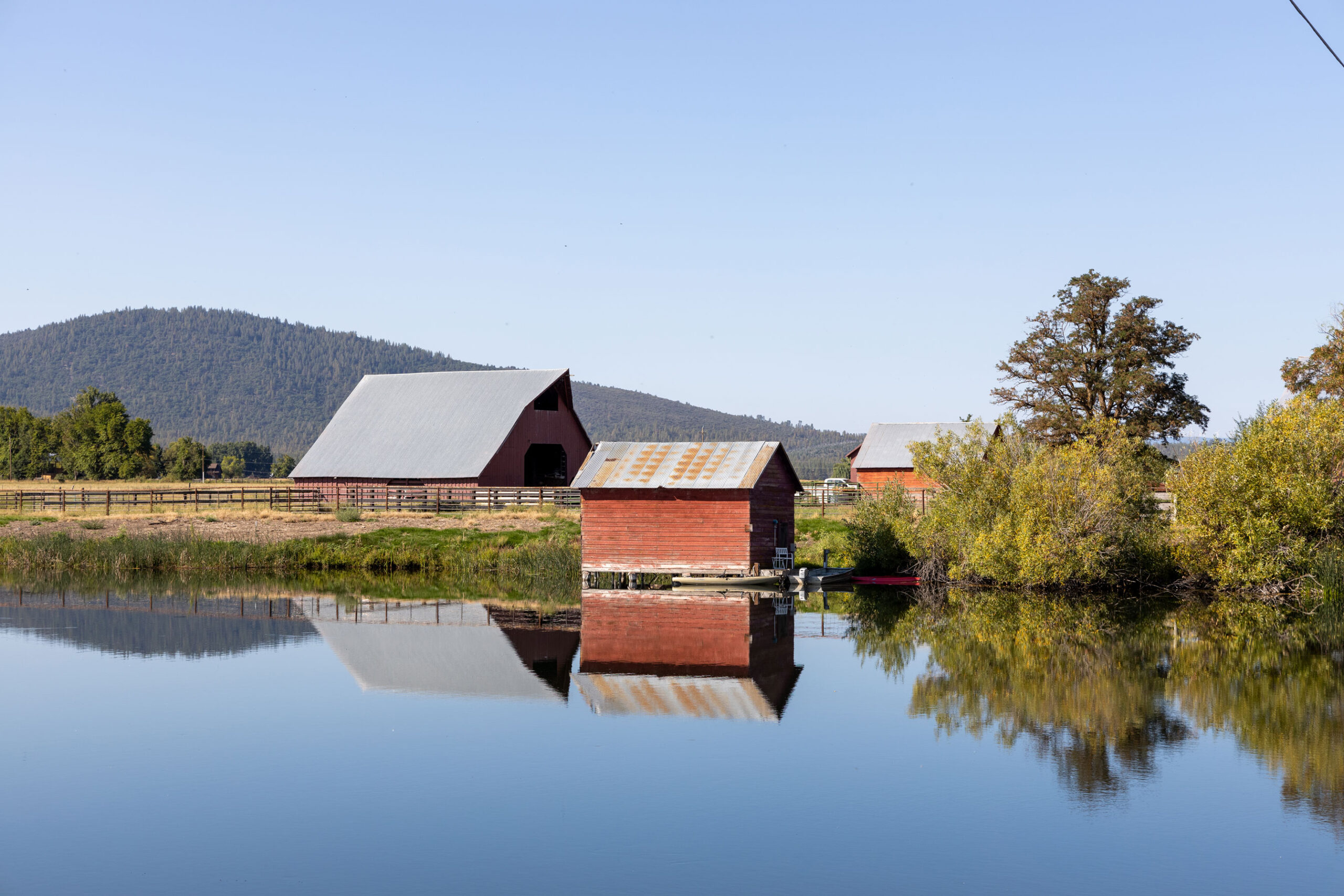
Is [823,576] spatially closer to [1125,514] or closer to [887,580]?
[887,580]

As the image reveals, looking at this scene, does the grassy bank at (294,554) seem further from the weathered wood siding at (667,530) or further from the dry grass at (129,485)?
the dry grass at (129,485)

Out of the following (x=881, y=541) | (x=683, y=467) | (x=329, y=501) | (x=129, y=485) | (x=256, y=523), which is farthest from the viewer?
(x=129, y=485)

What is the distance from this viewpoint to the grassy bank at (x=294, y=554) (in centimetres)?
4003

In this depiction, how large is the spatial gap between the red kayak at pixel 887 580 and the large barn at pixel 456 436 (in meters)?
20.5

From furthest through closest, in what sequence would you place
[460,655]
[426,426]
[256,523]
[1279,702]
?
[426,426], [256,523], [460,655], [1279,702]

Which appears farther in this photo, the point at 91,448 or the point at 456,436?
the point at 91,448

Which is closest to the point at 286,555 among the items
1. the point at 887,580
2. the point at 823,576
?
the point at 823,576

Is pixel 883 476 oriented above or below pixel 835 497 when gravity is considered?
above

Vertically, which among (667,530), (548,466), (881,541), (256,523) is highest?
(548,466)

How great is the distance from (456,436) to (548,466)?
20.0ft

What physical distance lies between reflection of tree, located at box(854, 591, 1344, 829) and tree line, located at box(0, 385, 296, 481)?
80.2m

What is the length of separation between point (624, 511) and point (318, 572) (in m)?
12.0

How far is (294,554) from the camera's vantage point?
41719mm

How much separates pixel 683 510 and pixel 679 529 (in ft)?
1.85
